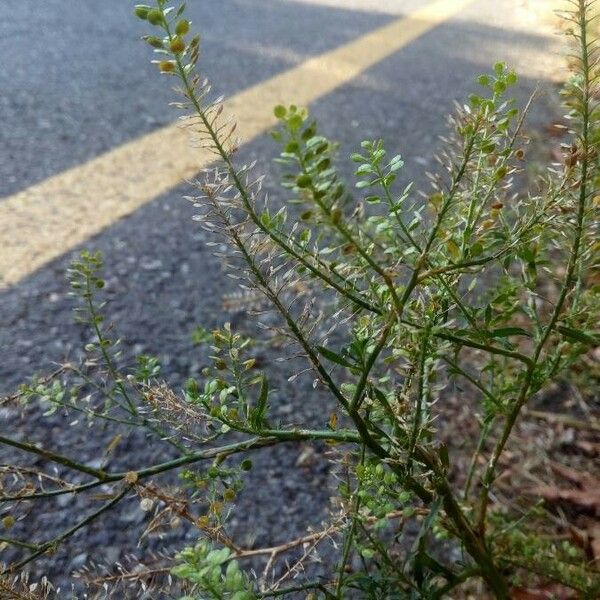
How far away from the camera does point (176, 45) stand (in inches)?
15.6

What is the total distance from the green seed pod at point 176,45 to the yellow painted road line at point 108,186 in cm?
72

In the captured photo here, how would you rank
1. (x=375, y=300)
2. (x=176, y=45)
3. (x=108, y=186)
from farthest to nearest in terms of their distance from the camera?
(x=108, y=186) → (x=375, y=300) → (x=176, y=45)

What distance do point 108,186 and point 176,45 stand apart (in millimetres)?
1311

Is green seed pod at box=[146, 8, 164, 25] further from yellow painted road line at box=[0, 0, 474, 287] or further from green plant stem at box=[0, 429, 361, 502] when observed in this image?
yellow painted road line at box=[0, 0, 474, 287]

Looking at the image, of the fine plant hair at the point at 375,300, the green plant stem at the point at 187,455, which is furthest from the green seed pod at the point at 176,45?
the green plant stem at the point at 187,455

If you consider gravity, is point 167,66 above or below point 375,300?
above

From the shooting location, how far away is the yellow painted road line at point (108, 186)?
53.8 inches

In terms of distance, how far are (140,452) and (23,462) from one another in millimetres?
159

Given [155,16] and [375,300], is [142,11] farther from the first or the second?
[375,300]

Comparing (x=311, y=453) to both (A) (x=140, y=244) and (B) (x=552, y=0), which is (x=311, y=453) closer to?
(A) (x=140, y=244)

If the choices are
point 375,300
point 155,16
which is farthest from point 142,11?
point 375,300

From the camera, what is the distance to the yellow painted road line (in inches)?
53.8

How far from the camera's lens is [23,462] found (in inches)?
36.0

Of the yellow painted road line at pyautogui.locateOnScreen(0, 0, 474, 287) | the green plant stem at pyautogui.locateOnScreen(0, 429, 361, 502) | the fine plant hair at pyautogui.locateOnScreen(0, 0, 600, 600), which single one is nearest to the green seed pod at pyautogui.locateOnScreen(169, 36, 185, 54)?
the fine plant hair at pyautogui.locateOnScreen(0, 0, 600, 600)
